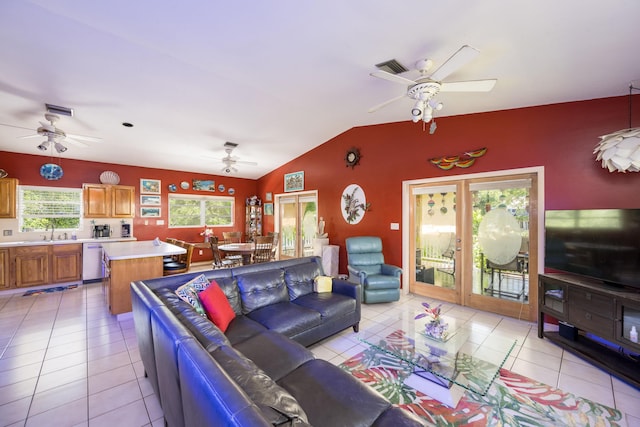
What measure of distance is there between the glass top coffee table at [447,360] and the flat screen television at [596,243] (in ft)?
4.54

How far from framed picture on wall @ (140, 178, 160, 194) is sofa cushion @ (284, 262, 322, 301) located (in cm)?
529

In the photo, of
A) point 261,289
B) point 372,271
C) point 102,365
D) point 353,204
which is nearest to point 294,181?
point 353,204

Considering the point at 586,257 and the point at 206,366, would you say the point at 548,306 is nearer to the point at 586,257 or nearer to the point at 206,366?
the point at 586,257

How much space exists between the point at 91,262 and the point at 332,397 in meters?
6.17

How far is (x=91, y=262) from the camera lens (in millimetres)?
5234

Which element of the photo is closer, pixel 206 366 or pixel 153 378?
pixel 206 366

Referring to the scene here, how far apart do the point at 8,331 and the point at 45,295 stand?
1716 mm

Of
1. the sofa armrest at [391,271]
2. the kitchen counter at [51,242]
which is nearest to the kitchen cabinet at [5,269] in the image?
the kitchen counter at [51,242]

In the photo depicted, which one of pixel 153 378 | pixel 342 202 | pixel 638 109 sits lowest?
pixel 153 378

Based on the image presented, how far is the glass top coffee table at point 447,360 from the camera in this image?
1919 mm

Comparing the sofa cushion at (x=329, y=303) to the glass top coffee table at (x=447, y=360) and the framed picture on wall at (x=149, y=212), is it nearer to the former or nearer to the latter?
the glass top coffee table at (x=447, y=360)

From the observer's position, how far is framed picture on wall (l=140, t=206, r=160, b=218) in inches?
250

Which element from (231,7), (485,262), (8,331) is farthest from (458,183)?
(8,331)

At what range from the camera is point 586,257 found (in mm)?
2738
